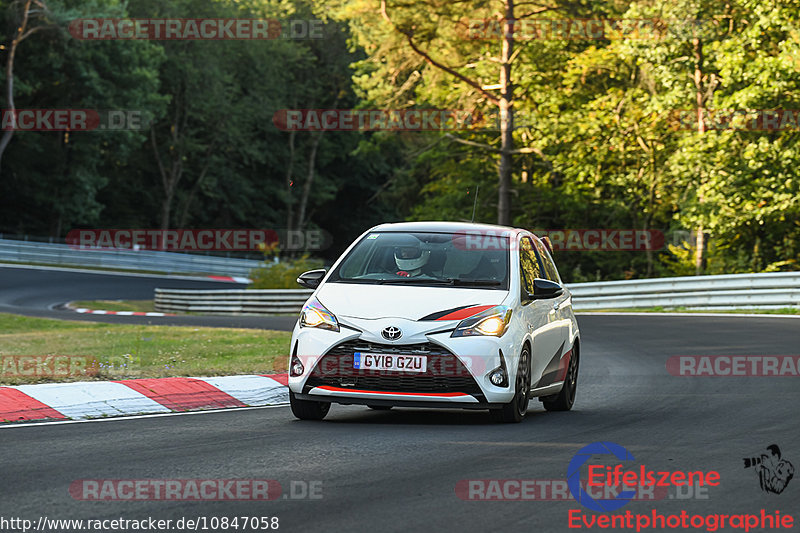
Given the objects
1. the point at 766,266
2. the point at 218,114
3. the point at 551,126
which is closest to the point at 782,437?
the point at 766,266

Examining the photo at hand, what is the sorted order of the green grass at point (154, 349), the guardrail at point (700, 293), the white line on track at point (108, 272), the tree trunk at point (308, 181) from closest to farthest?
the green grass at point (154, 349) < the guardrail at point (700, 293) < the white line on track at point (108, 272) < the tree trunk at point (308, 181)

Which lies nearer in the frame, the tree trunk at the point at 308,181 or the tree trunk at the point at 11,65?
the tree trunk at the point at 11,65

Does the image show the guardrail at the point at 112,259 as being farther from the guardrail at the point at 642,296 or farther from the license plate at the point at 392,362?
the license plate at the point at 392,362

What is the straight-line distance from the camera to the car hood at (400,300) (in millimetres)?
9820

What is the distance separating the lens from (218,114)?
247 ft

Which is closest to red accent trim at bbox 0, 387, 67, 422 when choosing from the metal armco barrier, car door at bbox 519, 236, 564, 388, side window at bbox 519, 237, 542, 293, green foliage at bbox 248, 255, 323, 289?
car door at bbox 519, 236, 564, 388

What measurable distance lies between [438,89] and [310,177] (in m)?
34.1

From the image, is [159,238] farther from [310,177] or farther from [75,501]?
[75,501]

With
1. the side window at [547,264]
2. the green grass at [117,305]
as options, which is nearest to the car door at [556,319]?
the side window at [547,264]

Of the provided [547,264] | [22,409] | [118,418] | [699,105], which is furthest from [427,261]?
[699,105]

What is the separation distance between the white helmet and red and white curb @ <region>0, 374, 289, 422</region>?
224 centimetres

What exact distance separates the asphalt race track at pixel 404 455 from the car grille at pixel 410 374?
1.13 ft

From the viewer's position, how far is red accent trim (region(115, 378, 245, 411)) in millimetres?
11367

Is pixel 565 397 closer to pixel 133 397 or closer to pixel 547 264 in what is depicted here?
pixel 547 264
